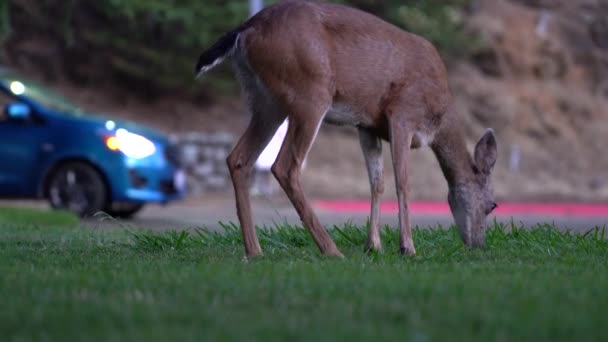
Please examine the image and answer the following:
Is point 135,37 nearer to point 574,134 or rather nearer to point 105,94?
point 105,94

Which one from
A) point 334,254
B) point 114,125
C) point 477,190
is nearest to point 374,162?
point 477,190

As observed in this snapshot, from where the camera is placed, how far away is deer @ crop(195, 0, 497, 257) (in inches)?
304

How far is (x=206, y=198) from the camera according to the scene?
66.3 feet

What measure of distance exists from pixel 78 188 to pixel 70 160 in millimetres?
361

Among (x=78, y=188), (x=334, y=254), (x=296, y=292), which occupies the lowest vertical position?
(x=296, y=292)

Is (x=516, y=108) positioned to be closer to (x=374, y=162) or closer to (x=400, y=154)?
(x=374, y=162)

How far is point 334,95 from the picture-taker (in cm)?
804

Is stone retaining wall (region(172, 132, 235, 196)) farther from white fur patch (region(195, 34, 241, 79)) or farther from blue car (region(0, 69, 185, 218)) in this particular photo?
white fur patch (region(195, 34, 241, 79))

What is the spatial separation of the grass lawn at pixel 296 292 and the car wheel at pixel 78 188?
19.5ft

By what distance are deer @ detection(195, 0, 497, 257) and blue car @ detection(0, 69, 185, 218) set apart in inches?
243

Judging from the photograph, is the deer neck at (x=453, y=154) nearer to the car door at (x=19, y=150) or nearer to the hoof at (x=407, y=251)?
the hoof at (x=407, y=251)

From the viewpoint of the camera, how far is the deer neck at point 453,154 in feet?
30.0

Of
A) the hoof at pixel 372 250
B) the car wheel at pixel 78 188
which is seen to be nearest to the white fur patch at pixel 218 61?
the hoof at pixel 372 250

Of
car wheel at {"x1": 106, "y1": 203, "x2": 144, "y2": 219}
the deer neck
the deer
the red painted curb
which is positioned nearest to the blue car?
car wheel at {"x1": 106, "y1": 203, "x2": 144, "y2": 219}
